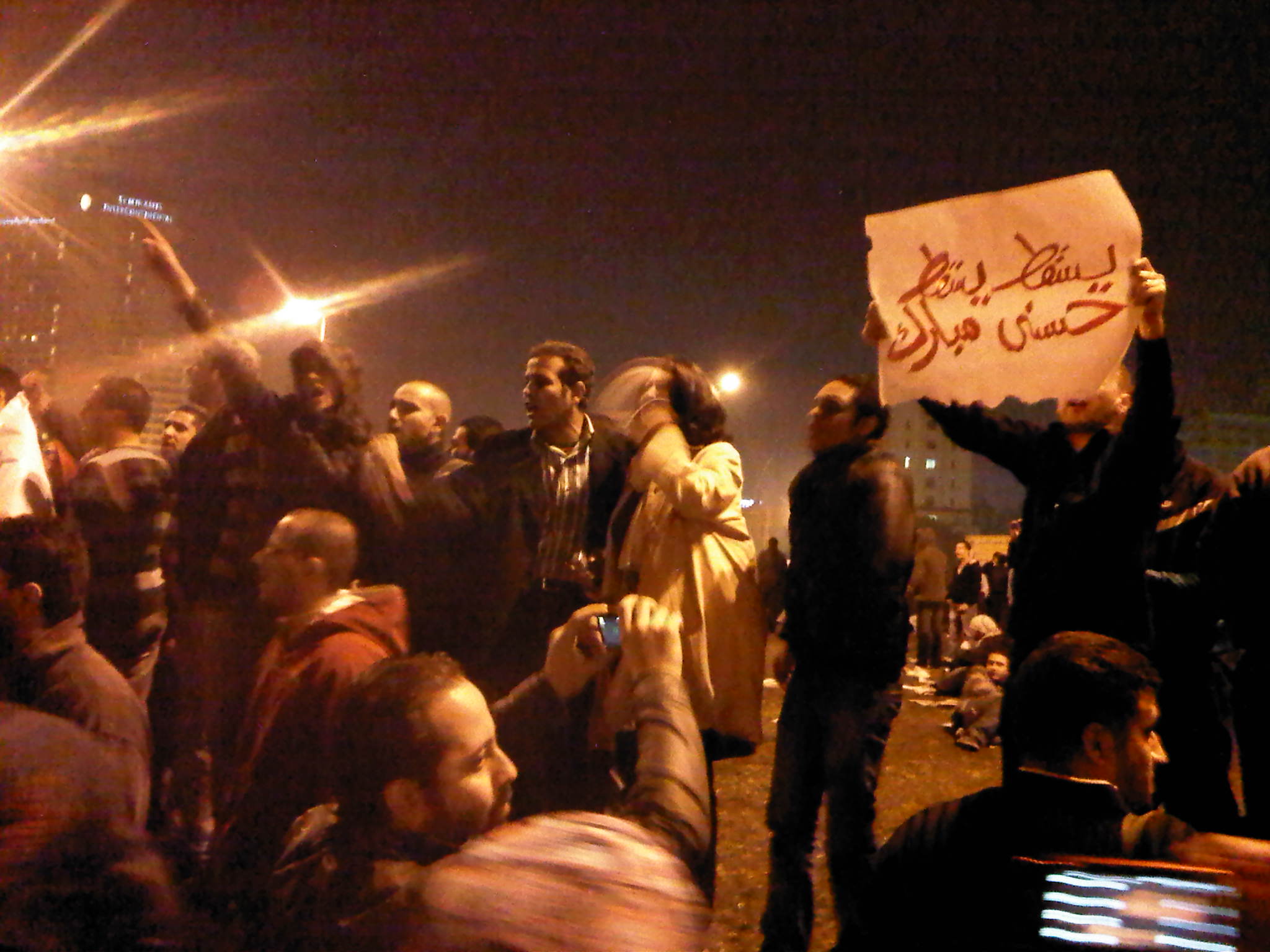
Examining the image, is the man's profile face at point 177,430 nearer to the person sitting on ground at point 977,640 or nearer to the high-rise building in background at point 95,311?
the high-rise building in background at point 95,311

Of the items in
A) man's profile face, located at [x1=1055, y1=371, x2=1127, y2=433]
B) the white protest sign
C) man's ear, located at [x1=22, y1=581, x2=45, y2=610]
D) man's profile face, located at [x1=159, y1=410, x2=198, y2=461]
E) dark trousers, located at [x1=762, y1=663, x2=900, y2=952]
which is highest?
the white protest sign

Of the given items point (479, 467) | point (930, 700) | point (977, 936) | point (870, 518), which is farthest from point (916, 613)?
point (977, 936)

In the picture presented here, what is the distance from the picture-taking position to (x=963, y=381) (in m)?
2.45

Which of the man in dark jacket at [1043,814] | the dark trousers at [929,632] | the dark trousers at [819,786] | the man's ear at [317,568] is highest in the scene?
the man's ear at [317,568]

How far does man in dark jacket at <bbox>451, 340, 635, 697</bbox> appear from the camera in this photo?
2.30m

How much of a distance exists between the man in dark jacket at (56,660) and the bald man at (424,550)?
567 millimetres

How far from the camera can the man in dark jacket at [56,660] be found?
189 cm

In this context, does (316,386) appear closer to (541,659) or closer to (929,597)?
(541,659)

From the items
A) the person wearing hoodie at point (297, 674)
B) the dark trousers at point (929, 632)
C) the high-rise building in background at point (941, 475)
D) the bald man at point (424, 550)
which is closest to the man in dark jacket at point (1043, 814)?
the person wearing hoodie at point (297, 674)

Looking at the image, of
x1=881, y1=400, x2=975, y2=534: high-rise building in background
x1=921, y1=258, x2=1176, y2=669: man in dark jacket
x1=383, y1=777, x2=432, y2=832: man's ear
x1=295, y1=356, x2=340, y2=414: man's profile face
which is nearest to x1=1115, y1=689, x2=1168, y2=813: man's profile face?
x1=921, y1=258, x2=1176, y2=669: man in dark jacket

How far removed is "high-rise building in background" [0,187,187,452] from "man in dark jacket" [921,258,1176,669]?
81.5 inches

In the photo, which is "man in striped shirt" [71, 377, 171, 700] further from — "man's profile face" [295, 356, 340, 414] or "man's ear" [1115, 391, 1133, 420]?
"man's ear" [1115, 391, 1133, 420]

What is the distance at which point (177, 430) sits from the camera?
11.2 feet

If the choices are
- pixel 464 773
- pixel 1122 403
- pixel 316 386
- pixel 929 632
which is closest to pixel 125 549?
pixel 316 386
